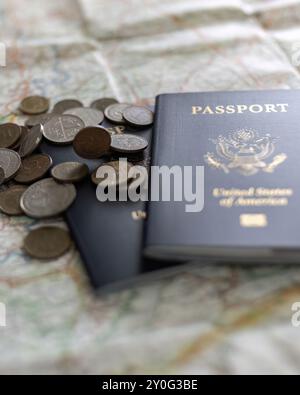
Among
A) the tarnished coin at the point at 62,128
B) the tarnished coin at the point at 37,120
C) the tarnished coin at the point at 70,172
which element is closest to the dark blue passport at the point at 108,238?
the tarnished coin at the point at 70,172

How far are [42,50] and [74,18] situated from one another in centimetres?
20

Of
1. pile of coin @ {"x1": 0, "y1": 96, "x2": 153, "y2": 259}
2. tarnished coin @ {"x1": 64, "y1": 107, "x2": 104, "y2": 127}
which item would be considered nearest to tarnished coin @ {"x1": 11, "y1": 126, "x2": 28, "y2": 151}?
pile of coin @ {"x1": 0, "y1": 96, "x2": 153, "y2": 259}

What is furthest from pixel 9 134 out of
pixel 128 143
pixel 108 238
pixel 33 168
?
pixel 108 238

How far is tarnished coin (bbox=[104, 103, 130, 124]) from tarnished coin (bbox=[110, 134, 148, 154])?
0.10m

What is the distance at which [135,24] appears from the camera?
4.73ft

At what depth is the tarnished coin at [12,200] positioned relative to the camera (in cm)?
89

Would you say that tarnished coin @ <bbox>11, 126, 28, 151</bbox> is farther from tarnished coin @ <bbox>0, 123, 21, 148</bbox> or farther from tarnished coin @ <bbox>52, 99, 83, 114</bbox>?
tarnished coin @ <bbox>52, 99, 83, 114</bbox>

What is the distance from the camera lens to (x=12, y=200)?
904 millimetres

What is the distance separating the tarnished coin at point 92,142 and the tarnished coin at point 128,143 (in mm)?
18

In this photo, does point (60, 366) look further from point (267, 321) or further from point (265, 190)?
point (265, 190)

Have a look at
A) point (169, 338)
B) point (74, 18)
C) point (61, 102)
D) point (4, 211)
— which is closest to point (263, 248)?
point (169, 338)

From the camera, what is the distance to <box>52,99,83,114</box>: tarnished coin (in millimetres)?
1160

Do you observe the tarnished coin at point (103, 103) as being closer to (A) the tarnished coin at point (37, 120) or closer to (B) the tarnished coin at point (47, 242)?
(A) the tarnished coin at point (37, 120)

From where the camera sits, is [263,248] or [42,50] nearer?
[263,248]
